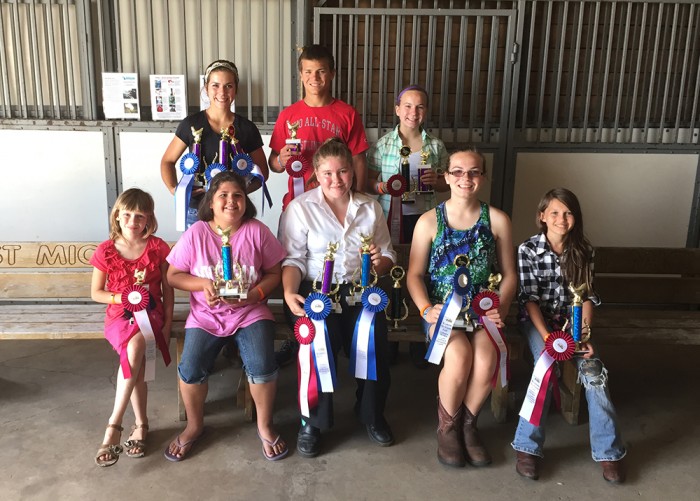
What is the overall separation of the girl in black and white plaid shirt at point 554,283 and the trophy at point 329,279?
778mm

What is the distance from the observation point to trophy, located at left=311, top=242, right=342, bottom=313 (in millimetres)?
2443

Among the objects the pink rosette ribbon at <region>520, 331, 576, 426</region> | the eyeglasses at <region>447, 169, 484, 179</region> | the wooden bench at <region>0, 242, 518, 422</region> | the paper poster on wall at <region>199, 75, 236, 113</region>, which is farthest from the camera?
the paper poster on wall at <region>199, 75, 236, 113</region>

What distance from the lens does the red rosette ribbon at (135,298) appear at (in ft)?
8.14

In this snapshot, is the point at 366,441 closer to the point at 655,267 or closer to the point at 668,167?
the point at 655,267

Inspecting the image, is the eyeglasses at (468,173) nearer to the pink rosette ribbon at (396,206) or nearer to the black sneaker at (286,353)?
the pink rosette ribbon at (396,206)

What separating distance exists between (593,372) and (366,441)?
3.15 ft

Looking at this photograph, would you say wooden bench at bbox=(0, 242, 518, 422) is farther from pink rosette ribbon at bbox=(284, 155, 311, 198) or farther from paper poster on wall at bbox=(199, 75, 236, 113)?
paper poster on wall at bbox=(199, 75, 236, 113)

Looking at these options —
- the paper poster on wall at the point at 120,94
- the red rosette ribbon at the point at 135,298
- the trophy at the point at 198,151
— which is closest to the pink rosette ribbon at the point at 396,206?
the trophy at the point at 198,151

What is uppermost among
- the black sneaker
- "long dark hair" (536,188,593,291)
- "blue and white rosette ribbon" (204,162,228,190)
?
"blue and white rosette ribbon" (204,162,228,190)

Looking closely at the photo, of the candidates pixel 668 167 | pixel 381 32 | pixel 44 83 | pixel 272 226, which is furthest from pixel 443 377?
pixel 44 83

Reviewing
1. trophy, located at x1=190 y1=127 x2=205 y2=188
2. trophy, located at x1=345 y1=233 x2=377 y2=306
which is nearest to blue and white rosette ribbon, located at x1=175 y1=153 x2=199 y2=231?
trophy, located at x1=190 y1=127 x2=205 y2=188

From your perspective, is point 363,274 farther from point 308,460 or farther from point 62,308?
point 62,308

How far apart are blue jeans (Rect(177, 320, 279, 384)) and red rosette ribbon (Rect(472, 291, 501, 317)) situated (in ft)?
2.73

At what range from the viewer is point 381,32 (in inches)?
153
